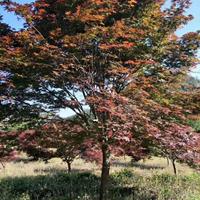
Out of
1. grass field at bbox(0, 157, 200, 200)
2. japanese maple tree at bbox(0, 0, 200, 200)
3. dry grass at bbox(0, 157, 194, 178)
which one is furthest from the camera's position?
dry grass at bbox(0, 157, 194, 178)

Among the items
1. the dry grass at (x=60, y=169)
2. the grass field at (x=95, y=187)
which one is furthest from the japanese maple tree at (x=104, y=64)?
the dry grass at (x=60, y=169)

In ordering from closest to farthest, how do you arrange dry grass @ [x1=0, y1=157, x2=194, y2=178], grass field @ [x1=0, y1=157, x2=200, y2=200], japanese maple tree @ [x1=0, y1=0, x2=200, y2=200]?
japanese maple tree @ [x1=0, y1=0, x2=200, y2=200], grass field @ [x1=0, y1=157, x2=200, y2=200], dry grass @ [x1=0, y1=157, x2=194, y2=178]

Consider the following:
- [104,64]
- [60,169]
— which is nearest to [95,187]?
[104,64]

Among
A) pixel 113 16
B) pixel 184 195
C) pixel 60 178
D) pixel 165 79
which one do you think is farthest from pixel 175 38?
pixel 60 178

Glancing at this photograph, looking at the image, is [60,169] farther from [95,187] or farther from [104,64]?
[104,64]

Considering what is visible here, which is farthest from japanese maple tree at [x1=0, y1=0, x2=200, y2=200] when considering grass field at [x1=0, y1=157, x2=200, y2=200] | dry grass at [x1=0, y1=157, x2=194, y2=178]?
dry grass at [x1=0, y1=157, x2=194, y2=178]

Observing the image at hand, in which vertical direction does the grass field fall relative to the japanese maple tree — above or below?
below

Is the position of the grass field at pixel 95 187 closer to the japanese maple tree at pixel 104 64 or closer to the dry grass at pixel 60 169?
the dry grass at pixel 60 169

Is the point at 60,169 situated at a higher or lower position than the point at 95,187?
higher

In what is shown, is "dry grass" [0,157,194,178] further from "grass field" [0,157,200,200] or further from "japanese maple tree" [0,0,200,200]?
"japanese maple tree" [0,0,200,200]

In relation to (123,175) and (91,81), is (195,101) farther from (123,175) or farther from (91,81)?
(123,175)

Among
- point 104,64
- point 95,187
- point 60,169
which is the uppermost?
point 104,64

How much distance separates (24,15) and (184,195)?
8.28 meters

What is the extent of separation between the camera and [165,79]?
441 inches
